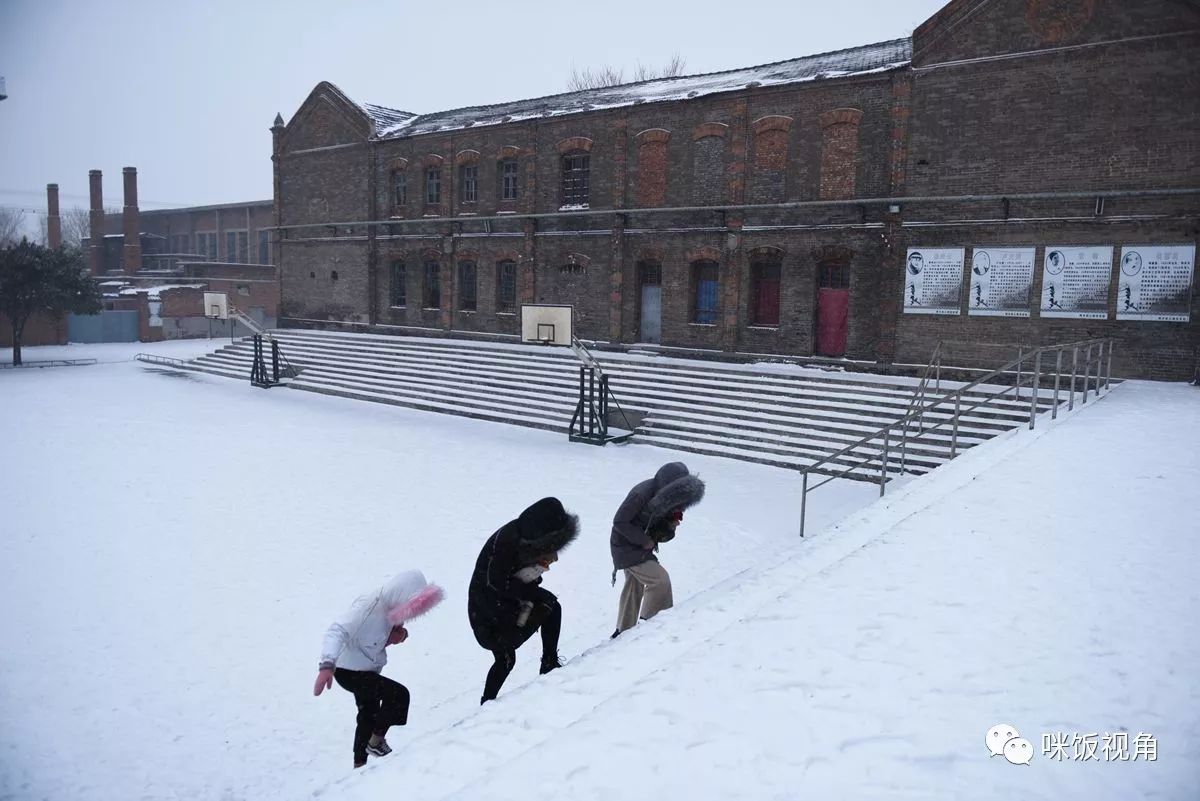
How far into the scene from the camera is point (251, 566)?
29.8ft

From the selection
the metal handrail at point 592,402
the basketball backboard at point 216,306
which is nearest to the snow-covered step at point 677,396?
the metal handrail at point 592,402

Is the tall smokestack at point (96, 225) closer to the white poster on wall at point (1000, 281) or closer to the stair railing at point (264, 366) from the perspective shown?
the stair railing at point (264, 366)

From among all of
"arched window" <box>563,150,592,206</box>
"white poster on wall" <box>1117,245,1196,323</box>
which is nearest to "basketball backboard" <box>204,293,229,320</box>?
"arched window" <box>563,150,592,206</box>

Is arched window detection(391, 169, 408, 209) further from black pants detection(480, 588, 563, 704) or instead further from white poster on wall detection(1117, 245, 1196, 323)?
black pants detection(480, 588, 563, 704)

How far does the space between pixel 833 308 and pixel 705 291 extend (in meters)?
3.72

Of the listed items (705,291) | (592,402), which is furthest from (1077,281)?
(592,402)

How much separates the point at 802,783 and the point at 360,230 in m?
28.9

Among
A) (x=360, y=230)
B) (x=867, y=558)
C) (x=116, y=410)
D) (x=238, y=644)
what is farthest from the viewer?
(x=360, y=230)

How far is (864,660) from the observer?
15.4 ft

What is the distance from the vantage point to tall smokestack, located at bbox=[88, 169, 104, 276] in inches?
1998

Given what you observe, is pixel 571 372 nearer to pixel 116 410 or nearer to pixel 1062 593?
pixel 116 410

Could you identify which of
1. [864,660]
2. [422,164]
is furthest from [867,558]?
[422,164]

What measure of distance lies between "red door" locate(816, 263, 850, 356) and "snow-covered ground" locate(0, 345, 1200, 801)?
6772mm

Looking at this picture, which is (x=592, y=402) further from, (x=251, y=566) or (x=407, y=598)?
(x=407, y=598)
